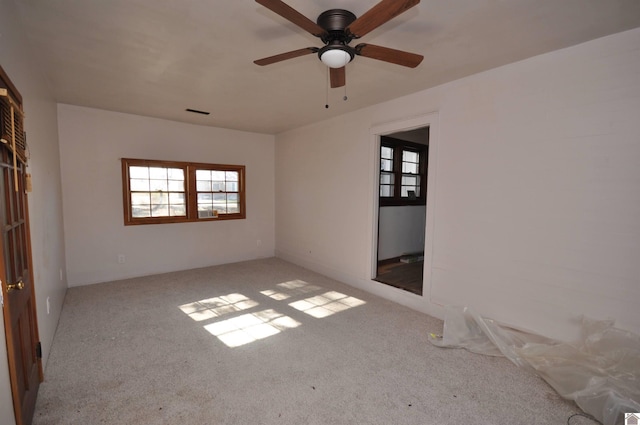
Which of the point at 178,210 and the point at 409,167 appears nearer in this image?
the point at 178,210

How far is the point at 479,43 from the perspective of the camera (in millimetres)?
2283

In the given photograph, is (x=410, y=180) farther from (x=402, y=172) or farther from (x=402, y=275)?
(x=402, y=275)

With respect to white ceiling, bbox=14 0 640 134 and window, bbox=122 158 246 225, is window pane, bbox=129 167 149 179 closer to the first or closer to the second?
window, bbox=122 158 246 225

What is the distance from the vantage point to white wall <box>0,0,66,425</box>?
1.67 metres

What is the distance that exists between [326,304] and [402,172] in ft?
9.74

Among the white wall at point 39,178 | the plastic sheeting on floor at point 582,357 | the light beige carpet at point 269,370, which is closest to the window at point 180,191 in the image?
the white wall at point 39,178

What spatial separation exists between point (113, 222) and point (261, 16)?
3931mm

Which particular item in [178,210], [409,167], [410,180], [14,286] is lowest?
[14,286]

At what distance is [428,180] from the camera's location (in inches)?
131

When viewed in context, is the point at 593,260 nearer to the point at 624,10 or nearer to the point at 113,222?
the point at 624,10

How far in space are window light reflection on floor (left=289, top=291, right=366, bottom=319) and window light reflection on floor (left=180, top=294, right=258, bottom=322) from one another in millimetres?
606

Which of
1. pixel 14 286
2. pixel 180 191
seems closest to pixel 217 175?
pixel 180 191

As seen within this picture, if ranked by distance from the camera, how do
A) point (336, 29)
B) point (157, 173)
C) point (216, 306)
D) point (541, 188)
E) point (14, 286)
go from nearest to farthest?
1. point (14, 286)
2. point (336, 29)
3. point (541, 188)
4. point (216, 306)
5. point (157, 173)

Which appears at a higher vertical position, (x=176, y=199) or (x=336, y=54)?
(x=336, y=54)
